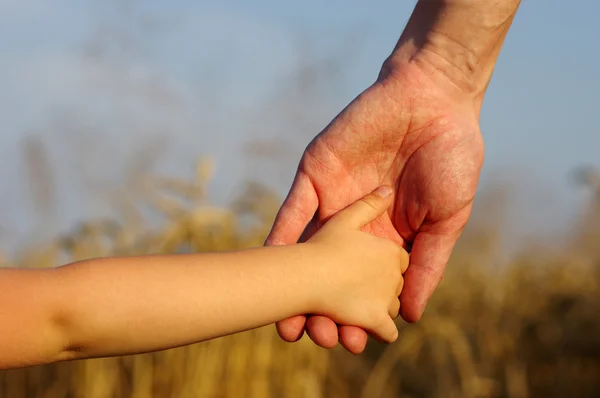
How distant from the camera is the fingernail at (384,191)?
1.91 meters

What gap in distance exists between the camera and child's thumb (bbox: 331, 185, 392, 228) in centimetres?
182

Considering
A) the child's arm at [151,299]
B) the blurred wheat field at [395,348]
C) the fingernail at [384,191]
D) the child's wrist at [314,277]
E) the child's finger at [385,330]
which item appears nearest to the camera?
the child's arm at [151,299]

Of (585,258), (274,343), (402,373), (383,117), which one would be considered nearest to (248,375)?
(274,343)

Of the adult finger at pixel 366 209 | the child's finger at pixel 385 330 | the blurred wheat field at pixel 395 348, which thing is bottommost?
the blurred wheat field at pixel 395 348

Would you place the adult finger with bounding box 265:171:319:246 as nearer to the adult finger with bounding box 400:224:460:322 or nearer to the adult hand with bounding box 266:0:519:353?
the adult hand with bounding box 266:0:519:353

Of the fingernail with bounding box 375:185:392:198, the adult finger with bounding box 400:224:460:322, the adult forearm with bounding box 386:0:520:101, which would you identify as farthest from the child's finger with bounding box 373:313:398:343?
the adult forearm with bounding box 386:0:520:101

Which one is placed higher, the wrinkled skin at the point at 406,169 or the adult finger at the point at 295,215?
the wrinkled skin at the point at 406,169

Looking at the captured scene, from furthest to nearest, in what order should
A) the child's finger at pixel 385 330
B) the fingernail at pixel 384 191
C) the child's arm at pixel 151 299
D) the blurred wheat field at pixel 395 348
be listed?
the blurred wheat field at pixel 395 348
the fingernail at pixel 384 191
the child's finger at pixel 385 330
the child's arm at pixel 151 299

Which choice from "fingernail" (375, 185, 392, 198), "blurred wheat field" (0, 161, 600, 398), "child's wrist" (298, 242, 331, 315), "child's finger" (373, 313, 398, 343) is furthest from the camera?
"blurred wheat field" (0, 161, 600, 398)

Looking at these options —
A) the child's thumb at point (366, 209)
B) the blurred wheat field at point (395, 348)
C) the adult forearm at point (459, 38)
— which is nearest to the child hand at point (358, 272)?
the child's thumb at point (366, 209)

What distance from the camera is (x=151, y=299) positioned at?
155cm

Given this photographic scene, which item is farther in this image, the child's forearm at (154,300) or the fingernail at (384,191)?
the fingernail at (384,191)

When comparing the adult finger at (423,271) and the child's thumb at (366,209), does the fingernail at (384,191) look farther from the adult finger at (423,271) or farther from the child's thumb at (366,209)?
the adult finger at (423,271)

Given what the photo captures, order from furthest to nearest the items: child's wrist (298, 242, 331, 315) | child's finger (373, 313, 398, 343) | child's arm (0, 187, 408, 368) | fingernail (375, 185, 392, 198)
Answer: fingernail (375, 185, 392, 198) → child's finger (373, 313, 398, 343) → child's wrist (298, 242, 331, 315) → child's arm (0, 187, 408, 368)
